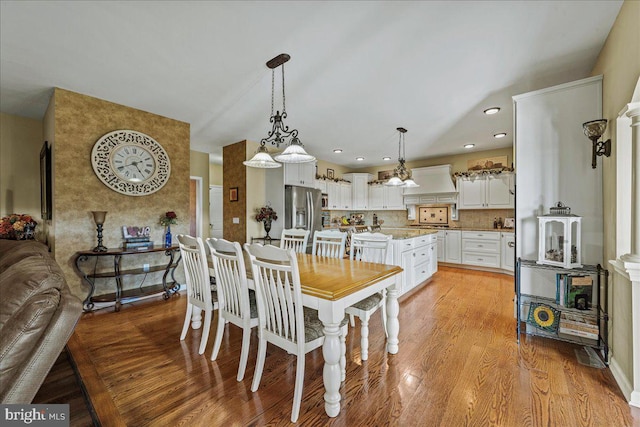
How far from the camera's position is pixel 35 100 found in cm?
316

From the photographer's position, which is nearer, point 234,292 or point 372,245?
point 234,292

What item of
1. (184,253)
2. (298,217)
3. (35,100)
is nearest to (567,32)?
(184,253)

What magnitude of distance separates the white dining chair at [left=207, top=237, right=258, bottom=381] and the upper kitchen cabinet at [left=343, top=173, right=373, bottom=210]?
506 cm

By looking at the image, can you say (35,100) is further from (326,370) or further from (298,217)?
(326,370)

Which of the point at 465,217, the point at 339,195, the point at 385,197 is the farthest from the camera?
the point at 385,197

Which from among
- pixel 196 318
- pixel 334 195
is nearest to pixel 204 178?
pixel 334 195

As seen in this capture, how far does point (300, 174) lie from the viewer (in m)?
5.09

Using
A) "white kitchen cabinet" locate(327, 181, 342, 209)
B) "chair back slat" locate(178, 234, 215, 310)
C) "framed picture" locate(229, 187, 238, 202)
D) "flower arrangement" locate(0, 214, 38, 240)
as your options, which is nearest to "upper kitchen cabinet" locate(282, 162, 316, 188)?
"white kitchen cabinet" locate(327, 181, 342, 209)

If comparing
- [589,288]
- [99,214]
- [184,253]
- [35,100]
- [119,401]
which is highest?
[35,100]

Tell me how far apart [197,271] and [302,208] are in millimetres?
2853

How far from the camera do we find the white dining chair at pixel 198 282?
7.08 feet

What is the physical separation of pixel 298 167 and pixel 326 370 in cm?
391

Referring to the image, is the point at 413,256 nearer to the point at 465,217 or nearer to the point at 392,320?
the point at 392,320

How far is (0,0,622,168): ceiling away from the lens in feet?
6.34
